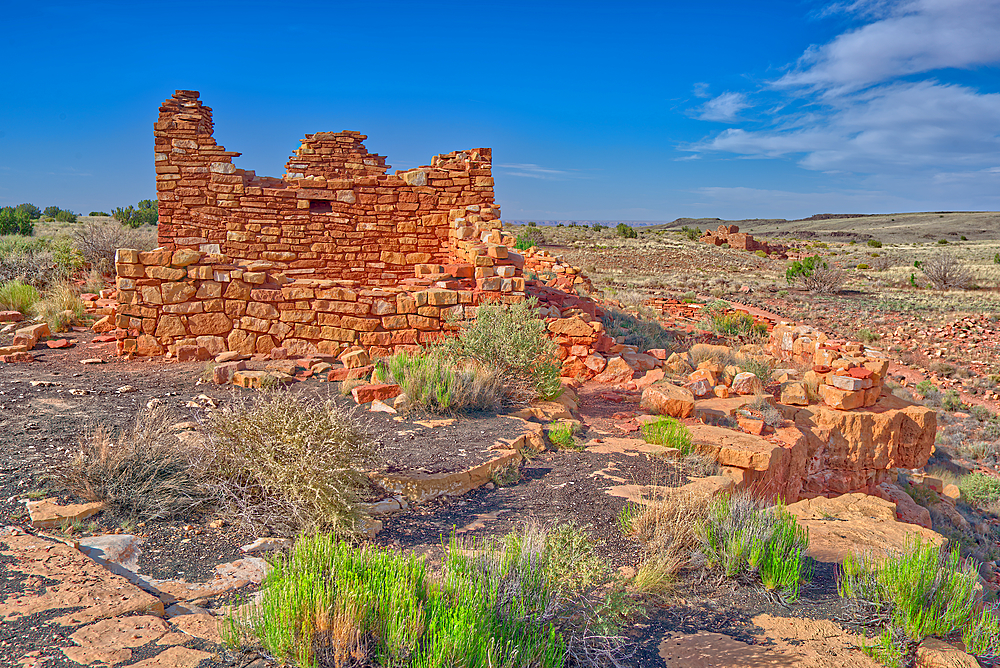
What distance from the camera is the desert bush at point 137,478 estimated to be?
3588mm

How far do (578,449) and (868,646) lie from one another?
9.25 ft

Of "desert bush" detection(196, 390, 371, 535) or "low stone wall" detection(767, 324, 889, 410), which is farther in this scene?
"low stone wall" detection(767, 324, 889, 410)

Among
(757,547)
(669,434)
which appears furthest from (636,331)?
(757,547)

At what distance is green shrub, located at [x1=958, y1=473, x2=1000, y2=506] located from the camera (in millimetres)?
8547

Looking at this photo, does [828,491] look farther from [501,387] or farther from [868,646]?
[868,646]

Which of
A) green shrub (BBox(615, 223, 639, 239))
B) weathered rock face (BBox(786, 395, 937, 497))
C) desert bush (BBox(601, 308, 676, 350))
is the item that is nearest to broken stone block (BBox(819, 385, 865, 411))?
weathered rock face (BBox(786, 395, 937, 497))

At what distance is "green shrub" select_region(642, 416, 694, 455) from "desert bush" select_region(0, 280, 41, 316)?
1001 centimetres

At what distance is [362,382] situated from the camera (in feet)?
22.3

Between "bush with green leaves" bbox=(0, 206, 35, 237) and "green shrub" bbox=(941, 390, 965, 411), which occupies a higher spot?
"bush with green leaves" bbox=(0, 206, 35, 237)

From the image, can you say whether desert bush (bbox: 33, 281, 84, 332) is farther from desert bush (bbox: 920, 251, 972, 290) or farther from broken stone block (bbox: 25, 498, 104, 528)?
desert bush (bbox: 920, 251, 972, 290)

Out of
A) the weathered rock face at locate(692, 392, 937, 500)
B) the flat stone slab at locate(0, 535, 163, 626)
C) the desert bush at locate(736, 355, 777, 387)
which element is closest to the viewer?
the flat stone slab at locate(0, 535, 163, 626)

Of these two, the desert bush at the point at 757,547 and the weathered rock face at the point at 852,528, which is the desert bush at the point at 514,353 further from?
the desert bush at the point at 757,547

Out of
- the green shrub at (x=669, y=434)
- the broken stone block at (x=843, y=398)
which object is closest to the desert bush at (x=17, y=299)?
the green shrub at (x=669, y=434)

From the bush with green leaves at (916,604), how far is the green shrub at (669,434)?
7.35ft
